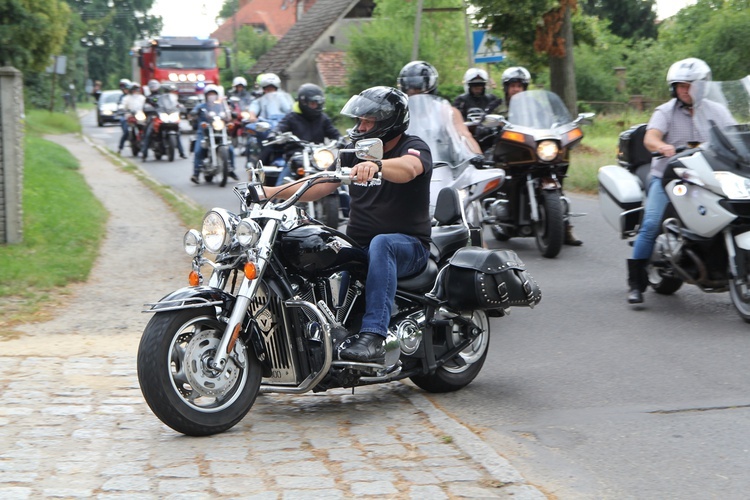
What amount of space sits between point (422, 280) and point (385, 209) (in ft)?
1.49

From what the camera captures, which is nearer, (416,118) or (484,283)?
(484,283)

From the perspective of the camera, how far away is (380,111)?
19.5 feet

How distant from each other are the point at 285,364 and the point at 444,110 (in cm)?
460

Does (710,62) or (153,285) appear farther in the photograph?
(710,62)

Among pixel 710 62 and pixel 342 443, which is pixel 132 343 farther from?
pixel 710 62

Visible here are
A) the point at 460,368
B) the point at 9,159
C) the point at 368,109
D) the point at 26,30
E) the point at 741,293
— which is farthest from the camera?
the point at 26,30

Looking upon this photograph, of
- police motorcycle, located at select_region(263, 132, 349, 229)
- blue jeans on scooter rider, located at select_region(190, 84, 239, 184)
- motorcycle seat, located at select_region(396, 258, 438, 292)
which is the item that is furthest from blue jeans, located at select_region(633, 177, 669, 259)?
blue jeans on scooter rider, located at select_region(190, 84, 239, 184)

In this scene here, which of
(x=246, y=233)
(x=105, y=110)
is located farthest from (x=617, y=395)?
(x=105, y=110)

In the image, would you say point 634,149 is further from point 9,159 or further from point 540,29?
point 540,29

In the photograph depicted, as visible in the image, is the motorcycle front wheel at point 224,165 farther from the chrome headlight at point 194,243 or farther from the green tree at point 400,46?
the green tree at point 400,46

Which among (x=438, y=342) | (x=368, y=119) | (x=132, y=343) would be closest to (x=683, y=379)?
(x=438, y=342)

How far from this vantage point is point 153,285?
10.0 m

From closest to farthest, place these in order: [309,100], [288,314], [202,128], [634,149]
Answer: [288,314] → [634,149] → [309,100] → [202,128]

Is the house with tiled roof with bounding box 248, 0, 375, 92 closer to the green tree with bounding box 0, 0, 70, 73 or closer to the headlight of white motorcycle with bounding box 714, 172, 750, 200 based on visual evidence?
the green tree with bounding box 0, 0, 70, 73
